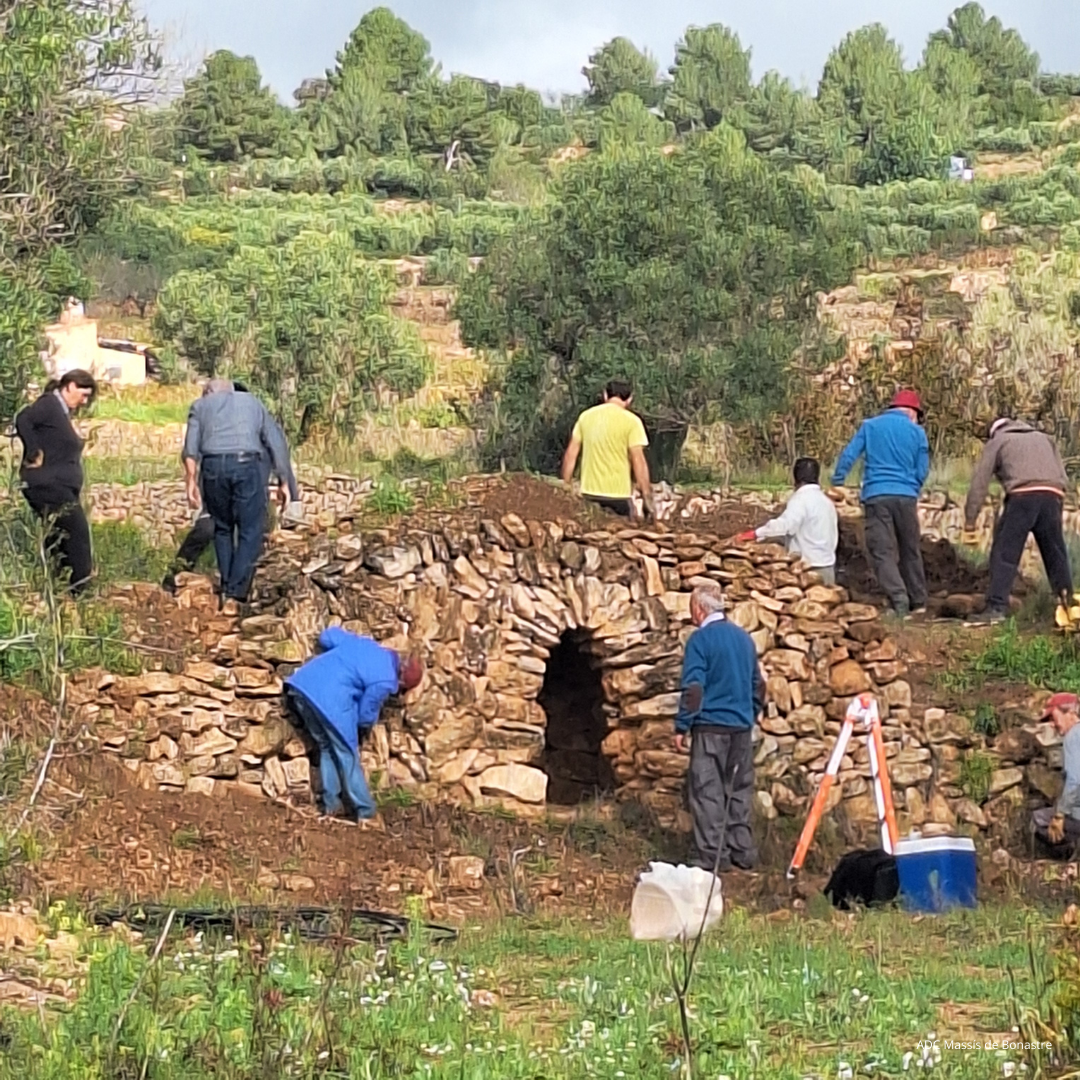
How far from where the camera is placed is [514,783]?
478 inches

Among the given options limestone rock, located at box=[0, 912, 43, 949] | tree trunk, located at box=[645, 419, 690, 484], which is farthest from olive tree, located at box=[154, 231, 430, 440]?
limestone rock, located at box=[0, 912, 43, 949]

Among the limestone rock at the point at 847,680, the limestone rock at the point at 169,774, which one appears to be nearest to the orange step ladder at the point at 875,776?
the limestone rock at the point at 847,680

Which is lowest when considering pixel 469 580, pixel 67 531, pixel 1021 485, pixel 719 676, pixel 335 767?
pixel 335 767

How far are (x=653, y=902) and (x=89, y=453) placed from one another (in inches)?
752

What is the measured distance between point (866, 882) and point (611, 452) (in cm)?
446

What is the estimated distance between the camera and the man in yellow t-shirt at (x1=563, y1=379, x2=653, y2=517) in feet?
41.5

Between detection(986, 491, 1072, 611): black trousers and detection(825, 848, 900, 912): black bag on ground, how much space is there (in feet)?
12.8

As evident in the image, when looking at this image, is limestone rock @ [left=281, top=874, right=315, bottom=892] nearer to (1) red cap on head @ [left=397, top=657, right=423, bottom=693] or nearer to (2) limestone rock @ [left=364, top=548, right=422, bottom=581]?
(1) red cap on head @ [left=397, top=657, right=423, bottom=693]

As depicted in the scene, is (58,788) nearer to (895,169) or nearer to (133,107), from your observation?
(133,107)

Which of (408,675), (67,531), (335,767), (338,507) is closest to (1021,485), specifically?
(408,675)

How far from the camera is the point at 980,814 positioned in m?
12.7

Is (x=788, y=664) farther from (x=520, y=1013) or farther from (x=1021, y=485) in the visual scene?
(x=520, y=1013)

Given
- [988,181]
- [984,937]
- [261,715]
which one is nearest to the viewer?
[984,937]

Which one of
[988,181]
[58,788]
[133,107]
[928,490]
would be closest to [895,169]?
[988,181]
